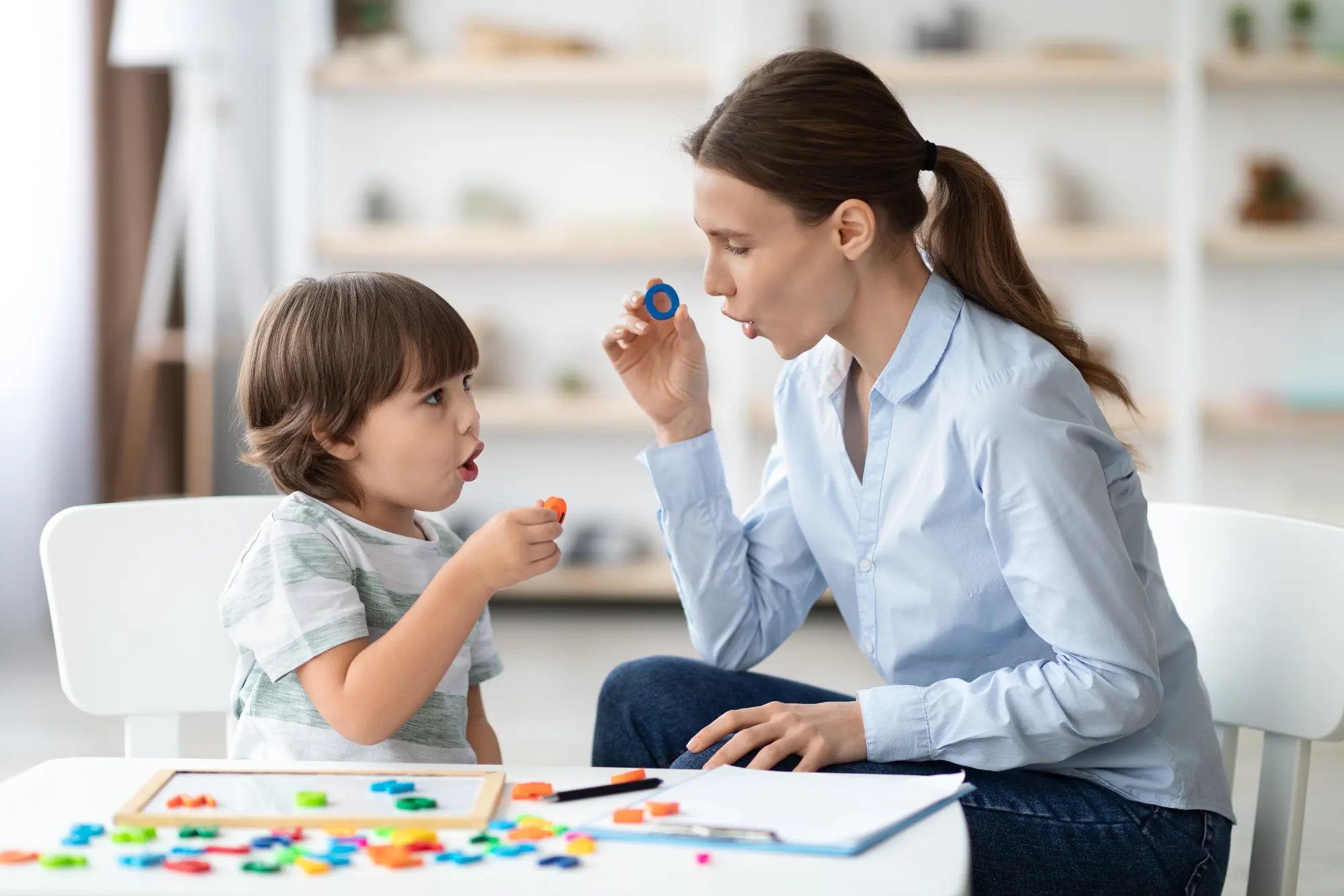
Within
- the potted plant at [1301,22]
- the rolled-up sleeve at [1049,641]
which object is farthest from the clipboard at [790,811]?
the potted plant at [1301,22]

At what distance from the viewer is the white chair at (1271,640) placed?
1.21 metres

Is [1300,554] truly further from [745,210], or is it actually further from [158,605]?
[158,605]

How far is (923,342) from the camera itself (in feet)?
4.28

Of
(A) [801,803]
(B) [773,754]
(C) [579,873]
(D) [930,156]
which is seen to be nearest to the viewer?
(C) [579,873]

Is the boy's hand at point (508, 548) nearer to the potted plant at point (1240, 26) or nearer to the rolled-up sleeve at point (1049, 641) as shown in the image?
the rolled-up sleeve at point (1049, 641)

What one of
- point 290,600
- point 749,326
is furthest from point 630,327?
point 290,600

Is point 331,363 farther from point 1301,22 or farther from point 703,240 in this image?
point 1301,22

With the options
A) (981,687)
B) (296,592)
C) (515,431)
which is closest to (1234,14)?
(515,431)

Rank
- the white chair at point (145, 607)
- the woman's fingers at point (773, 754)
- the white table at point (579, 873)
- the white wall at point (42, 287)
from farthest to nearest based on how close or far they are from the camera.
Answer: the white wall at point (42, 287)
the white chair at point (145, 607)
the woman's fingers at point (773, 754)
the white table at point (579, 873)

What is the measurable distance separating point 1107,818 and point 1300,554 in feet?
1.03

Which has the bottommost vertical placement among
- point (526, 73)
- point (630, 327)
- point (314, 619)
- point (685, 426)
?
point (314, 619)

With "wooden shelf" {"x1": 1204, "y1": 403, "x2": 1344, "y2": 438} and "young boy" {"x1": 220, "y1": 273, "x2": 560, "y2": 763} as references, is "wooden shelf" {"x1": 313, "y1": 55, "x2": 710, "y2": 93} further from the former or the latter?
"young boy" {"x1": 220, "y1": 273, "x2": 560, "y2": 763}

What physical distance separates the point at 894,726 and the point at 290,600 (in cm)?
52

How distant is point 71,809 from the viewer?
89 centimetres
